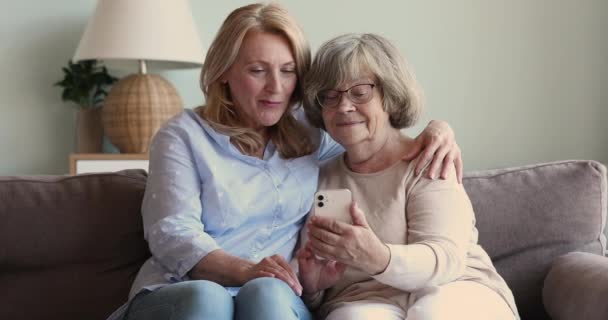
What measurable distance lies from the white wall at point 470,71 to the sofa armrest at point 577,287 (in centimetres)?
144

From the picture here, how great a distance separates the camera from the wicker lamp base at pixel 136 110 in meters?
2.85

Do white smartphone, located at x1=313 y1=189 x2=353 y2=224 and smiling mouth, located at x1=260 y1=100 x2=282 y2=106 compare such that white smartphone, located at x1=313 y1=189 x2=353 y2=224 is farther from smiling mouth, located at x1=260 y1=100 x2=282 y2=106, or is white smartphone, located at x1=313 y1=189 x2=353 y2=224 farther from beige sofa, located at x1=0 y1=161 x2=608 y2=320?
beige sofa, located at x1=0 y1=161 x2=608 y2=320

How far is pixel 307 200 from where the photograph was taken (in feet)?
5.63

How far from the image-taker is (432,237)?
1.49m

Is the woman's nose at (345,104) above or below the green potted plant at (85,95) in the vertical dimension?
above

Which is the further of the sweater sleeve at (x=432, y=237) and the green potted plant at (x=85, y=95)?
the green potted plant at (x=85, y=95)

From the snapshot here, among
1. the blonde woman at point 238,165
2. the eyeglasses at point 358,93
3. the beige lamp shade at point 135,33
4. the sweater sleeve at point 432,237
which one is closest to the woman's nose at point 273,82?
the blonde woman at point 238,165

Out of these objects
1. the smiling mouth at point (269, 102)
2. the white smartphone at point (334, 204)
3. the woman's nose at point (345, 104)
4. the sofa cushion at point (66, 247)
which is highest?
the woman's nose at point (345, 104)

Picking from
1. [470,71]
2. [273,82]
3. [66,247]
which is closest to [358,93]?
[273,82]

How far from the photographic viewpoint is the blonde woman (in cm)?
156

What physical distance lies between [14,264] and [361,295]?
0.78 m

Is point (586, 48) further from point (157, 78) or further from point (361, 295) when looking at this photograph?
point (361, 295)

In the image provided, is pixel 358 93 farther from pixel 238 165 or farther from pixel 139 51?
pixel 139 51

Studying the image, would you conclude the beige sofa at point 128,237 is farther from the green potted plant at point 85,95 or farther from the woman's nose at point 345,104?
the green potted plant at point 85,95
